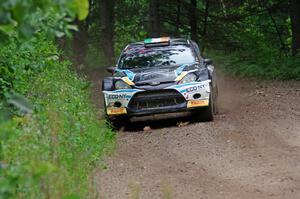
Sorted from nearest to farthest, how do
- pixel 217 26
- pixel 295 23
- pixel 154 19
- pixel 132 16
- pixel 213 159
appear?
1. pixel 213 159
2. pixel 295 23
3. pixel 154 19
4. pixel 217 26
5. pixel 132 16

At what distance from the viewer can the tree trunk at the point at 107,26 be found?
3050 centimetres

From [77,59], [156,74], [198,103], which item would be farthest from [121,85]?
[77,59]

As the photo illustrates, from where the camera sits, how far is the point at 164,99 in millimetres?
12906

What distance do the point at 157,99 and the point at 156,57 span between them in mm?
1522

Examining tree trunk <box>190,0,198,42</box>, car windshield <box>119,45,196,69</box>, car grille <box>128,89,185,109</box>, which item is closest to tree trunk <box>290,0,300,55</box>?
tree trunk <box>190,0,198,42</box>

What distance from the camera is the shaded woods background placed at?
2562 centimetres

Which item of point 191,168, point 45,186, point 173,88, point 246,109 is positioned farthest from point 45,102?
point 246,109

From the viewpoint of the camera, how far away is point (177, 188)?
A: 25.7 feet

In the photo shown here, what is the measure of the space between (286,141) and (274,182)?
2.85 meters

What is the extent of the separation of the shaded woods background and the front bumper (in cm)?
1035

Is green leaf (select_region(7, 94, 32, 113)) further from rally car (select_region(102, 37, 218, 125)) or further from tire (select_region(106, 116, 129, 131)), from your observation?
tire (select_region(106, 116, 129, 131))

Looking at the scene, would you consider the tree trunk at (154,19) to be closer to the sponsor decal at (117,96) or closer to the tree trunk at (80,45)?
the tree trunk at (80,45)

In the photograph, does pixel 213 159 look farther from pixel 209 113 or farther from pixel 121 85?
pixel 121 85

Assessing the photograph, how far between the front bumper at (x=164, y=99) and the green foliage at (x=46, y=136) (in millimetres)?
848
